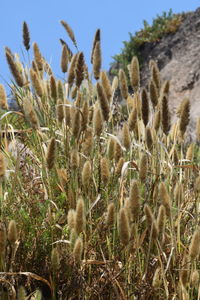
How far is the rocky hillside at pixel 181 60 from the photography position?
8269mm

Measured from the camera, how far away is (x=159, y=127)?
2.22 m

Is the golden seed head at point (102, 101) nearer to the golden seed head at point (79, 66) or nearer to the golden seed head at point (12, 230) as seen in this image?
the golden seed head at point (79, 66)

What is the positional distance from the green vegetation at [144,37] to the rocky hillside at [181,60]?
0.33 feet

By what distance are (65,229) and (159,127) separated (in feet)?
1.71

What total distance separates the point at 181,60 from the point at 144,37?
1457 millimetres

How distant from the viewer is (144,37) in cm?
1034

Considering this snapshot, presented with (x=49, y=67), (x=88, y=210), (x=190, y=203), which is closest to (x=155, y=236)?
(x=88, y=210)

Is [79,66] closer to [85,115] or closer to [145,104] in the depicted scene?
[85,115]

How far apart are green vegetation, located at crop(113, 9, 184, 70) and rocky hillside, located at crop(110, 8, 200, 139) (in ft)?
0.33

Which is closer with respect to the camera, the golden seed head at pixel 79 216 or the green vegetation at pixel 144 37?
the golden seed head at pixel 79 216

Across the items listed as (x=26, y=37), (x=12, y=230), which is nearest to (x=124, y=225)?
(x=12, y=230)

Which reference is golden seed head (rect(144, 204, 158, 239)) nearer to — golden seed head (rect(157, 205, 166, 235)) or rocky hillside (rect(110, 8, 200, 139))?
golden seed head (rect(157, 205, 166, 235))

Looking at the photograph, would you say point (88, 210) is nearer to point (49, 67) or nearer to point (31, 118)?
point (31, 118)

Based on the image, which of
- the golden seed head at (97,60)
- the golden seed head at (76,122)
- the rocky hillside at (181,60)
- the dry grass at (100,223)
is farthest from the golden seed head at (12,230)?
Result: the rocky hillside at (181,60)
